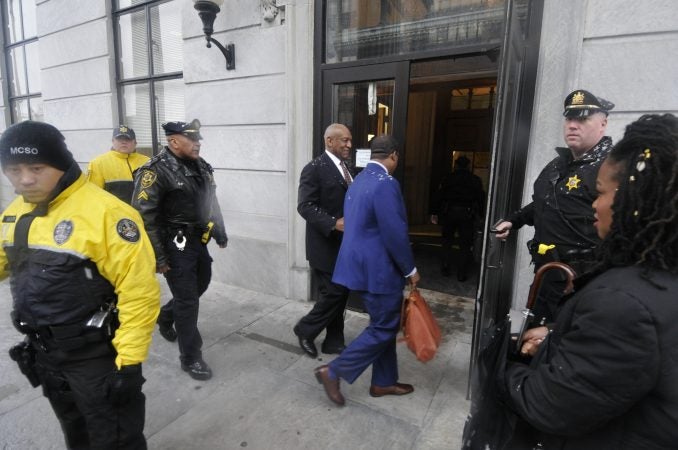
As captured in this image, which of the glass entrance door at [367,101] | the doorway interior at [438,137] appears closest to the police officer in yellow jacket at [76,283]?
the glass entrance door at [367,101]

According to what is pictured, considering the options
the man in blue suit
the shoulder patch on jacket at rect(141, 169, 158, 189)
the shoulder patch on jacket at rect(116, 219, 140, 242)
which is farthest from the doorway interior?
the shoulder patch on jacket at rect(116, 219, 140, 242)

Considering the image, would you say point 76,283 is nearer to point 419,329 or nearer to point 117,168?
point 419,329

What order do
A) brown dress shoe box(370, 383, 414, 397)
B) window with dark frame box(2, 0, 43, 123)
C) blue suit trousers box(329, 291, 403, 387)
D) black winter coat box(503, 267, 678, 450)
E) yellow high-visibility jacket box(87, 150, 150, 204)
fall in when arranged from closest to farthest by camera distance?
1. black winter coat box(503, 267, 678, 450)
2. blue suit trousers box(329, 291, 403, 387)
3. brown dress shoe box(370, 383, 414, 397)
4. yellow high-visibility jacket box(87, 150, 150, 204)
5. window with dark frame box(2, 0, 43, 123)

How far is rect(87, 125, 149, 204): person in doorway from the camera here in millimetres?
4758

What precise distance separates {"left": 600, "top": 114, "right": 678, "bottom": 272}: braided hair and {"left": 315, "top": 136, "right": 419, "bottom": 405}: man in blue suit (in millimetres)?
1475

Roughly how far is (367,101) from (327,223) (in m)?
1.61

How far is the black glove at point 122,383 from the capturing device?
5.41ft

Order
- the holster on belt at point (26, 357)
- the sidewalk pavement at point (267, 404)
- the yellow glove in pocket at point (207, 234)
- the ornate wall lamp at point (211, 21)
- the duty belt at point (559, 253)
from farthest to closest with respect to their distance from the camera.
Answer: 1. the ornate wall lamp at point (211, 21)
2. the yellow glove in pocket at point (207, 234)
3. the sidewalk pavement at point (267, 404)
4. the duty belt at point (559, 253)
5. the holster on belt at point (26, 357)

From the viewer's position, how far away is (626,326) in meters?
0.89

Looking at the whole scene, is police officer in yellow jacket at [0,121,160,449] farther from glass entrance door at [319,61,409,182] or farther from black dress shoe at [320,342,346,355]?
glass entrance door at [319,61,409,182]

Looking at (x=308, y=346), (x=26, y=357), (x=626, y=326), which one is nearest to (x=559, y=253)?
(x=626, y=326)

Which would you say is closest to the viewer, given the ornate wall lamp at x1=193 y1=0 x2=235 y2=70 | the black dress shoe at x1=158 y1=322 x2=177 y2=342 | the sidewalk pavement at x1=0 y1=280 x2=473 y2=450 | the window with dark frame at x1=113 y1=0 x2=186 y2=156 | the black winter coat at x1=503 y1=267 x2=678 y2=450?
the black winter coat at x1=503 y1=267 x2=678 y2=450

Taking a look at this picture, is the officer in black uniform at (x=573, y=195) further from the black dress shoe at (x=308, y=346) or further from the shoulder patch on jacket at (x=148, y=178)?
the shoulder patch on jacket at (x=148, y=178)

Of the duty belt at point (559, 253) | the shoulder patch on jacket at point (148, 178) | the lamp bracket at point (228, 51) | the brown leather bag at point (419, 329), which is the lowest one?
the brown leather bag at point (419, 329)
